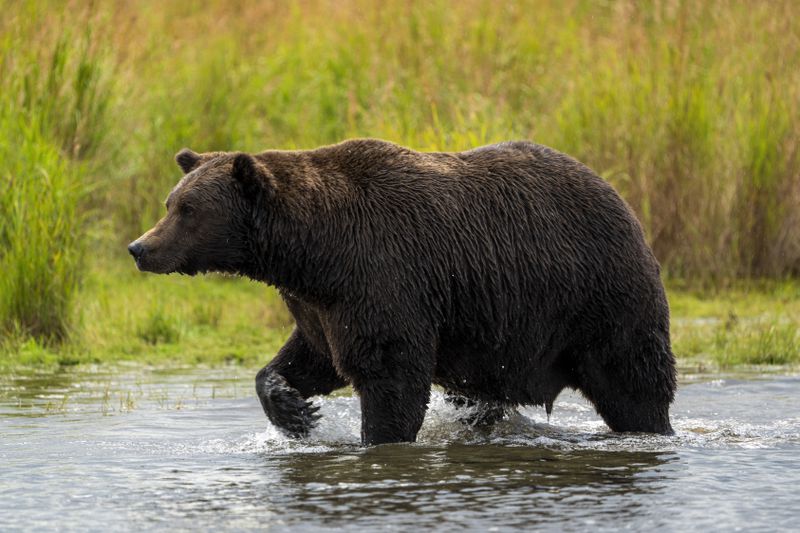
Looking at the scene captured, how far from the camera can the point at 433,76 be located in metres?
14.8

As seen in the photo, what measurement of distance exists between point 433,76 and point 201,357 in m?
5.26

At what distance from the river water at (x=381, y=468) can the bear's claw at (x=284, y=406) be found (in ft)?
0.33

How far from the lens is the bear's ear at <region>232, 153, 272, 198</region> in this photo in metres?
7.02

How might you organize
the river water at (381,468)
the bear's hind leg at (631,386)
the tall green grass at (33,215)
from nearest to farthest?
the river water at (381,468)
the bear's hind leg at (631,386)
the tall green grass at (33,215)

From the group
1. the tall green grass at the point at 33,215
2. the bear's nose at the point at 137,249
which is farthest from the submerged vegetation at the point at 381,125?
the bear's nose at the point at 137,249

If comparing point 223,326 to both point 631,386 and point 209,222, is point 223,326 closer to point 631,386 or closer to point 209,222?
point 209,222

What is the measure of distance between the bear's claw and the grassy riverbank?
2.92 metres

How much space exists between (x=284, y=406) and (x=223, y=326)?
13.9 ft

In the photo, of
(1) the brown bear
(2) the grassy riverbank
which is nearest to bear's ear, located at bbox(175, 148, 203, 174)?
(1) the brown bear

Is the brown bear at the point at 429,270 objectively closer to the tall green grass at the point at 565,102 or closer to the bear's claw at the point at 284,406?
the bear's claw at the point at 284,406

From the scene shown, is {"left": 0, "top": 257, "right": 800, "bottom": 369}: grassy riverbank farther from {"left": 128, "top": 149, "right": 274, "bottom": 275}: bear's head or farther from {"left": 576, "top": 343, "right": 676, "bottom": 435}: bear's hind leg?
{"left": 128, "top": 149, "right": 274, "bottom": 275}: bear's head

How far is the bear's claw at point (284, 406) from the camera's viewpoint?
24.9 ft

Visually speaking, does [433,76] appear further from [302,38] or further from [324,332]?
[324,332]

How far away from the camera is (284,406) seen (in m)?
7.60
